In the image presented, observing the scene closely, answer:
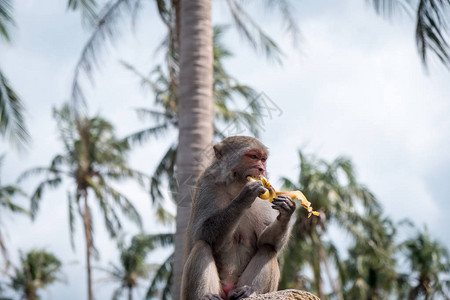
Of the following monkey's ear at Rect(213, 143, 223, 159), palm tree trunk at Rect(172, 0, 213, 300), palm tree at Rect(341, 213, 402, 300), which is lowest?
palm tree at Rect(341, 213, 402, 300)

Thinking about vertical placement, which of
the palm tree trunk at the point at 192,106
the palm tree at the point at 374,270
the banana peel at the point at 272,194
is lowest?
the palm tree at the point at 374,270

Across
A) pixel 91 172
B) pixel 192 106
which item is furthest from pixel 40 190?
pixel 192 106

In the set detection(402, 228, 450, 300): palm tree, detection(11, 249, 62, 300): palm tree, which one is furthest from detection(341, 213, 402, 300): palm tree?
detection(11, 249, 62, 300): palm tree

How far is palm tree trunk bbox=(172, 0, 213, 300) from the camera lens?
29.0ft

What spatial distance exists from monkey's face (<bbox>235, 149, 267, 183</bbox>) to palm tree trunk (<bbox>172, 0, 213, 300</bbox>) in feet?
6.98

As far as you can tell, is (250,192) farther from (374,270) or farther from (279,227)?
(374,270)

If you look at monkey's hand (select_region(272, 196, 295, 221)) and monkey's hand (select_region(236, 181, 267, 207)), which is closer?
monkey's hand (select_region(236, 181, 267, 207))

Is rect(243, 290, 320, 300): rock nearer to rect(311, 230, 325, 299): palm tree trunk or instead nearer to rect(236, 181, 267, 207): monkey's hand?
rect(236, 181, 267, 207): monkey's hand

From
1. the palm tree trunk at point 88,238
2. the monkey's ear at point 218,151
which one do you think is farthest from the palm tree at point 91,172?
the monkey's ear at point 218,151

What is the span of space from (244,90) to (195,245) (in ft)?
51.7

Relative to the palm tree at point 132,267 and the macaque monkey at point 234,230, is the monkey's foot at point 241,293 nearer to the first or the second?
the macaque monkey at point 234,230

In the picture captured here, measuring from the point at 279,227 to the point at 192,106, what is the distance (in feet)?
11.8

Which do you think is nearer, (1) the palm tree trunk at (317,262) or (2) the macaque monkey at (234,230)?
(2) the macaque monkey at (234,230)

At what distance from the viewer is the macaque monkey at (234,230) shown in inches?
233
